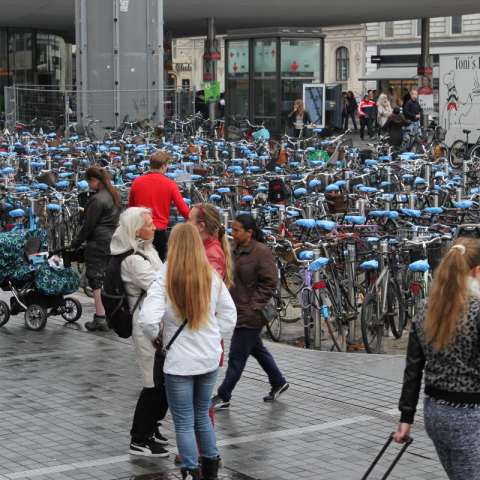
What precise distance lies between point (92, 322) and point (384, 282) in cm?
285

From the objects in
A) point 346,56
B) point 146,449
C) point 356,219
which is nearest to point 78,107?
point 356,219

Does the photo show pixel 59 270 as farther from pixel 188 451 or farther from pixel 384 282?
pixel 188 451

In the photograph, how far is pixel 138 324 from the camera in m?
7.37

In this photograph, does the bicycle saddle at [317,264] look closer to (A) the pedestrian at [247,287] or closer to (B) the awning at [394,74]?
(A) the pedestrian at [247,287]

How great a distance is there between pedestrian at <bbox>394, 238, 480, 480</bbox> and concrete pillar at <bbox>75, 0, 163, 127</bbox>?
74.1 ft

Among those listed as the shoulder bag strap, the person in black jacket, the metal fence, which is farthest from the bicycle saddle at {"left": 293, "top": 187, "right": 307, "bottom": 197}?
the person in black jacket

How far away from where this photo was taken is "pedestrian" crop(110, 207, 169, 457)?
24.7ft

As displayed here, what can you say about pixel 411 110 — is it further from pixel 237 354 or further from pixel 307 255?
pixel 237 354

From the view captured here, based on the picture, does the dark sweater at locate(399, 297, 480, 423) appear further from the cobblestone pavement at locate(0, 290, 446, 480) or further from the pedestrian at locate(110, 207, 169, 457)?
the pedestrian at locate(110, 207, 169, 457)

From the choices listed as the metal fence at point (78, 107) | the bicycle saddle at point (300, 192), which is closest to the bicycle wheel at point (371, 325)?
the bicycle saddle at point (300, 192)

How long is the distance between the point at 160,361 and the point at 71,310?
219 inches

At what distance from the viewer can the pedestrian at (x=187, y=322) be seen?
6.35 metres

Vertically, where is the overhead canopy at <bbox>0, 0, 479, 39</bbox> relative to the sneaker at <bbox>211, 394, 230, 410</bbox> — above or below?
above

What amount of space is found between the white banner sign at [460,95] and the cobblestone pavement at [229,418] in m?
20.0
